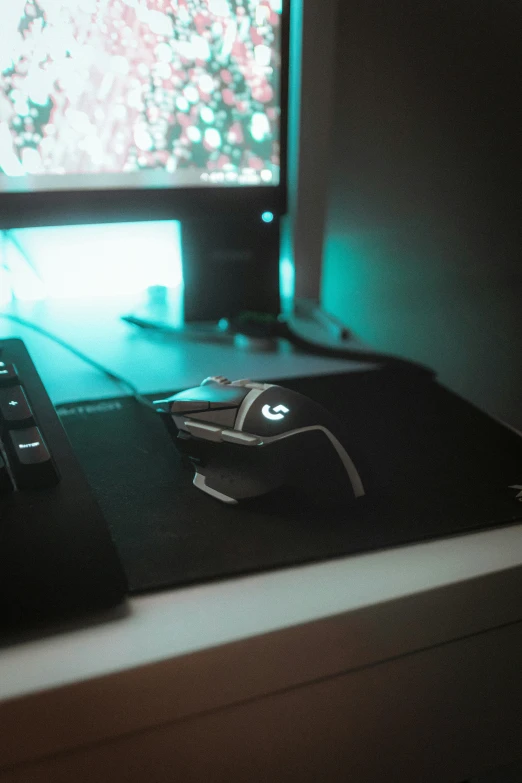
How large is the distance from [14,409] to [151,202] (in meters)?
0.30

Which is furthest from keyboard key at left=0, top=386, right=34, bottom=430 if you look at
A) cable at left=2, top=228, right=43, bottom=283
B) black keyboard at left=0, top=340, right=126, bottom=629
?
cable at left=2, top=228, right=43, bottom=283

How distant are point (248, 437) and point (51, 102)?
385 millimetres

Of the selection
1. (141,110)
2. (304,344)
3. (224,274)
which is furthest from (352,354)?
(141,110)

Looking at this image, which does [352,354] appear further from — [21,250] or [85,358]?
[21,250]

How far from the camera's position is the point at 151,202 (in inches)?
23.4

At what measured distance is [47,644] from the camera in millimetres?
261

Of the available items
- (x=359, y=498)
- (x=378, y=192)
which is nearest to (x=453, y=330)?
(x=378, y=192)

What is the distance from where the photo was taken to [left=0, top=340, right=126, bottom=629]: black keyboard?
27 centimetres

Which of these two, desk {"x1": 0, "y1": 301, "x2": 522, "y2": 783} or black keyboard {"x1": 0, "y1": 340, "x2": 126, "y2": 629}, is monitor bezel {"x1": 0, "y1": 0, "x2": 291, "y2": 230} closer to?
black keyboard {"x1": 0, "y1": 340, "x2": 126, "y2": 629}

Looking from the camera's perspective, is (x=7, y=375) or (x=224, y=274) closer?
(x=7, y=375)

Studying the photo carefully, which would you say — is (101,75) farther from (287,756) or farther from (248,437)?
(287,756)

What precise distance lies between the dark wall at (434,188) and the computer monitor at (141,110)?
159mm

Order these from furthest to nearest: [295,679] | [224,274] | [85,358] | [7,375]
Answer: [224,274] < [85,358] < [7,375] < [295,679]

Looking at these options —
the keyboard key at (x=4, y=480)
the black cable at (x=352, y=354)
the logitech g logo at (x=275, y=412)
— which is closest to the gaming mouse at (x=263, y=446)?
the logitech g logo at (x=275, y=412)
